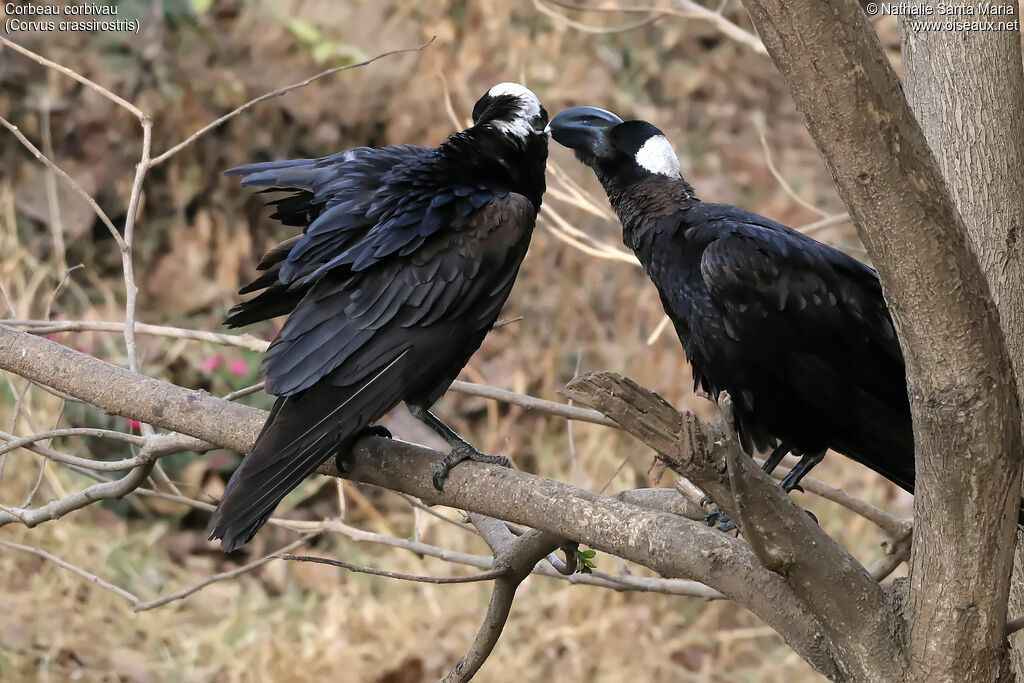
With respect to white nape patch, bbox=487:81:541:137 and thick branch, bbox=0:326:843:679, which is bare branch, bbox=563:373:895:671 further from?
white nape patch, bbox=487:81:541:137

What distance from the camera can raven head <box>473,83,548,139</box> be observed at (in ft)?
8.90

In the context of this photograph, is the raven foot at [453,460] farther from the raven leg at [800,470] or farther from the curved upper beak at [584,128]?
the curved upper beak at [584,128]

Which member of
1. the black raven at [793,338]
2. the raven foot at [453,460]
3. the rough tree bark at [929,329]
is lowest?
the raven foot at [453,460]

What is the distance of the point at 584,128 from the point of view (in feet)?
9.54

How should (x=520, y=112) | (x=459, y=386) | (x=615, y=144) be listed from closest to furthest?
1. (x=459, y=386)
2. (x=520, y=112)
3. (x=615, y=144)

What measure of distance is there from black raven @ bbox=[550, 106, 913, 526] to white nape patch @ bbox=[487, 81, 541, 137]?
493 millimetres

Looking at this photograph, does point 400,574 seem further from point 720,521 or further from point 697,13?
point 697,13

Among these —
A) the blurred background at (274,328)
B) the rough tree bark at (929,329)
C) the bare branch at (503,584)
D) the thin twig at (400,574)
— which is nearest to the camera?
the rough tree bark at (929,329)

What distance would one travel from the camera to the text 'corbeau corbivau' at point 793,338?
2.33 metres

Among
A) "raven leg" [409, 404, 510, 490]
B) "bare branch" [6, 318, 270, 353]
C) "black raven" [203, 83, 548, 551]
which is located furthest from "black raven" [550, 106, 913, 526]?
"bare branch" [6, 318, 270, 353]

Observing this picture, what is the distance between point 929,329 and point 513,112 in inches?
62.2

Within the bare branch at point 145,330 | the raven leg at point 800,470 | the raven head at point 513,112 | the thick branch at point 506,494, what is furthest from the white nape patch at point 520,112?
the raven leg at point 800,470

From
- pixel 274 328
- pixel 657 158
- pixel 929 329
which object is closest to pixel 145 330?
pixel 657 158

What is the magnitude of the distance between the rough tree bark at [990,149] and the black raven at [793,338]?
0.31m
